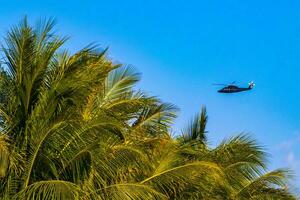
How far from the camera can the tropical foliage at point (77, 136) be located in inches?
550

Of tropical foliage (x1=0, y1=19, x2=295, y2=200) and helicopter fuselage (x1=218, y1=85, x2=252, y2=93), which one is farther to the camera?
Answer: helicopter fuselage (x1=218, y1=85, x2=252, y2=93)

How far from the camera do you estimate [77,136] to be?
1417 cm

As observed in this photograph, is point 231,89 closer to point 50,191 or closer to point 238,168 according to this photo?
point 238,168

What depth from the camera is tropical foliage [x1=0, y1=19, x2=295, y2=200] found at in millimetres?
13977

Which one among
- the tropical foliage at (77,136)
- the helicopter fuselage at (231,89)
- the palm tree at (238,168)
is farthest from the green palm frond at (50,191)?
the helicopter fuselage at (231,89)

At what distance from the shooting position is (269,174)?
20406 mm

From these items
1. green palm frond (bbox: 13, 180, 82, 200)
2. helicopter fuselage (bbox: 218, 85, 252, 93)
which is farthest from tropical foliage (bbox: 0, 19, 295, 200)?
helicopter fuselage (bbox: 218, 85, 252, 93)

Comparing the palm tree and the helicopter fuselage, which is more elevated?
the helicopter fuselage

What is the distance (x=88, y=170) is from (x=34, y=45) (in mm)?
2996

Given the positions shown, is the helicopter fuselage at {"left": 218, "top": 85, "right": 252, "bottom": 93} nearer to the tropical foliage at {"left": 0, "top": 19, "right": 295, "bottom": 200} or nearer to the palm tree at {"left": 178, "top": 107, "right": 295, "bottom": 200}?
the palm tree at {"left": 178, "top": 107, "right": 295, "bottom": 200}

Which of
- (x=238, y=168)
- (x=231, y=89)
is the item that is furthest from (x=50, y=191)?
(x=231, y=89)

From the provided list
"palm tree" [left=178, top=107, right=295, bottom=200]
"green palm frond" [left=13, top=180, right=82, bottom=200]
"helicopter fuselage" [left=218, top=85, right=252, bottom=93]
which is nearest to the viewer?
"green palm frond" [left=13, top=180, right=82, bottom=200]

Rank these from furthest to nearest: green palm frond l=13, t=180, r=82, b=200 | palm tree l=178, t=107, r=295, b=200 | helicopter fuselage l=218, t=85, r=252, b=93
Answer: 1. helicopter fuselage l=218, t=85, r=252, b=93
2. palm tree l=178, t=107, r=295, b=200
3. green palm frond l=13, t=180, r=82, b=200

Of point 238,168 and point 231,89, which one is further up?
point 231,89
